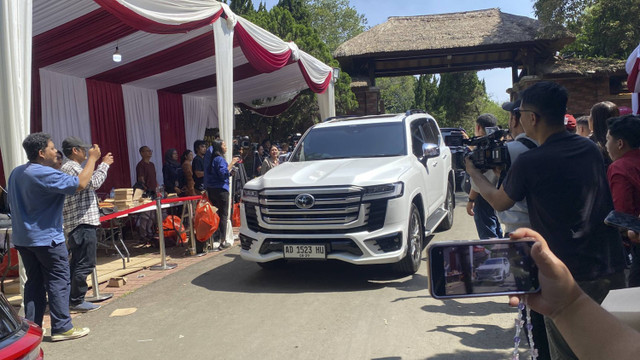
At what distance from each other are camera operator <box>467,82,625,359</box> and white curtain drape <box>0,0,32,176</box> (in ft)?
14.7

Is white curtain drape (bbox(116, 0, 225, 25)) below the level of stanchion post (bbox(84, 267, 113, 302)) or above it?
above

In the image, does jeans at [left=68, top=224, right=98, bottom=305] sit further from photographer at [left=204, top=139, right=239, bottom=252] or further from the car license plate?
photographer at [left=204, top=139, right=239, bottom=252]

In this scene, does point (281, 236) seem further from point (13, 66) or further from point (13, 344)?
point (13, 344)

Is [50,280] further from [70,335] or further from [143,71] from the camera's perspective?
[143,71]

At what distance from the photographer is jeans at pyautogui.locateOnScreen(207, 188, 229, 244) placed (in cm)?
793

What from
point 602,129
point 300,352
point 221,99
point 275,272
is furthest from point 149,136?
point 602,129

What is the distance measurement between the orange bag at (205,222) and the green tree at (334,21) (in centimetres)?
4208

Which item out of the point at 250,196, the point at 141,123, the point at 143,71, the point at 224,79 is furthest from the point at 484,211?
the point at 141,123

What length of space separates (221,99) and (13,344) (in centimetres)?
663

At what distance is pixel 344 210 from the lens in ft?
17.6

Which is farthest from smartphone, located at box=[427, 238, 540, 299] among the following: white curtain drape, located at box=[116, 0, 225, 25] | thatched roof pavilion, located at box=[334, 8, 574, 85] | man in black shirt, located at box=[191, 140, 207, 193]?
thatched roof pavilion, located at box=[334, 8, 574, 85]

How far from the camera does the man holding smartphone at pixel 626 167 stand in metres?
3.13

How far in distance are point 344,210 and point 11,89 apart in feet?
11.7

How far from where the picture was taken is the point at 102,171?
5.19 m
